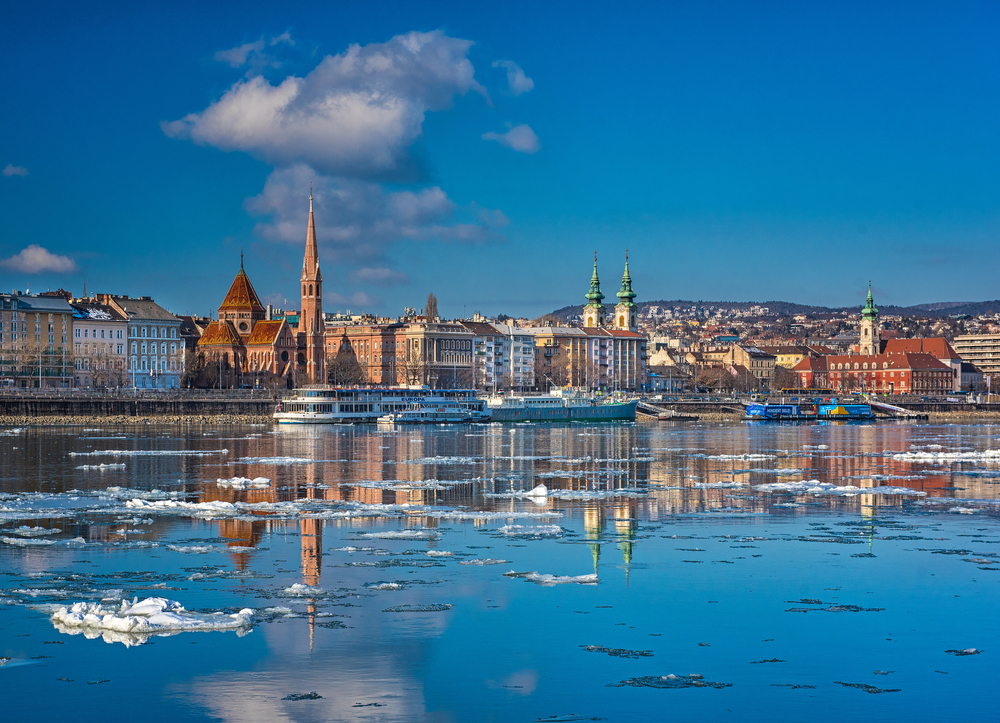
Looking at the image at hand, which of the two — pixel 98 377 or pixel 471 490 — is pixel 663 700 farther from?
pixel 98 377

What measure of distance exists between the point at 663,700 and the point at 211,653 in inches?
197

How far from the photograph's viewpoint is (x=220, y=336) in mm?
127000

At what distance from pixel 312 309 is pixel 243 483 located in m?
96.7

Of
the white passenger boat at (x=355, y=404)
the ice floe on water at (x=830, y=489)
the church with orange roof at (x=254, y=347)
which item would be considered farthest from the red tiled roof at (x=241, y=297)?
the ice floe on water at (x=830, y=489)

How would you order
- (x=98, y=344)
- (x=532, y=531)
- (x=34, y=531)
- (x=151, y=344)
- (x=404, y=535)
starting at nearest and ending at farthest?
(x=34, y=531)
(x=404, y=535)
(x=532, y=531)
(x=98, y=344)
(x=151, y=344)

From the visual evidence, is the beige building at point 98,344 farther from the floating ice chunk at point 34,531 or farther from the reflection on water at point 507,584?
the floating ice chunk at point 34,531

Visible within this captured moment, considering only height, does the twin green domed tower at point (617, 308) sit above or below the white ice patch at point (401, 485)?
→ above

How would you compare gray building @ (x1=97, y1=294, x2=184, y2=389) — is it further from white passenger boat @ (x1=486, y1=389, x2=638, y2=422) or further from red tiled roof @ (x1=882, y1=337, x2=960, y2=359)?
red tiled roof @ (x1=882, y1=337, x2=960, y2=359)

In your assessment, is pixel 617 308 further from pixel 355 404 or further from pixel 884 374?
pixel 355 404

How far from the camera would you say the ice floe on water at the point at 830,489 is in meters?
28.5

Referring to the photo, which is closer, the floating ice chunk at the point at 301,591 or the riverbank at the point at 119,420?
the floating ice chunk at the point at 301,591

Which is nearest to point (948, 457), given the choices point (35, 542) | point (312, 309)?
point (35, 542)

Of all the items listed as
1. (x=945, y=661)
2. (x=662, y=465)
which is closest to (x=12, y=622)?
(x=945, y=661)

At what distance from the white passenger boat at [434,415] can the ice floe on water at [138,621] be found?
67.2 m
